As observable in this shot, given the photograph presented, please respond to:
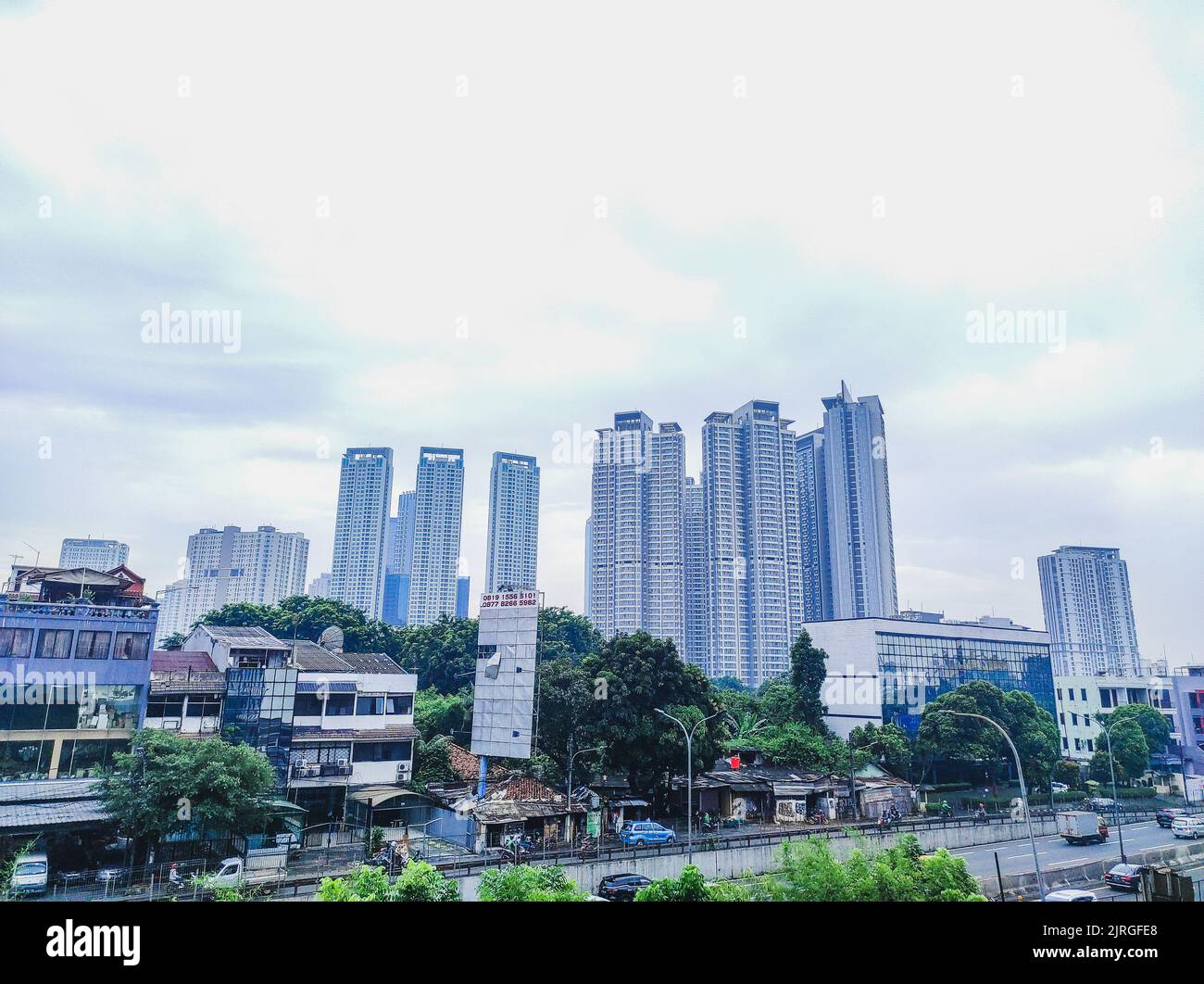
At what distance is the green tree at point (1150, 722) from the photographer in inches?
1596

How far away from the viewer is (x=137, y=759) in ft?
64.4

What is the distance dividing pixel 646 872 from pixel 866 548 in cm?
6554

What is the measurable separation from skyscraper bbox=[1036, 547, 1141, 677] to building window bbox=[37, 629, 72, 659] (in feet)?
260

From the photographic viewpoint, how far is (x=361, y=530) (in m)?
99.3

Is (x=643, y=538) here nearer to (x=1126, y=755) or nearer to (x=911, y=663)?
(x=911, y=663)

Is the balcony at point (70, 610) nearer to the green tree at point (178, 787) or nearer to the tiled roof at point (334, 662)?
the green tree at point (178, 787)

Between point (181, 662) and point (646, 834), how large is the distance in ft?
57.3

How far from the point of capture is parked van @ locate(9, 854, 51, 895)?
17141mm

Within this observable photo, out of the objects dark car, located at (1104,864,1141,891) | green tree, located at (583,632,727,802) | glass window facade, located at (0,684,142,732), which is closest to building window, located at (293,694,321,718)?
glass window facade, located at (0,684,142,732)

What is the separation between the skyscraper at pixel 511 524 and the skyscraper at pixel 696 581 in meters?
23.0

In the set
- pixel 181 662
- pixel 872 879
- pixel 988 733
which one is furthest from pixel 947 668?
pixel 181 662


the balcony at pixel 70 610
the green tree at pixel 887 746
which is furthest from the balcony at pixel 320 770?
the green tree at pixel 887 746
